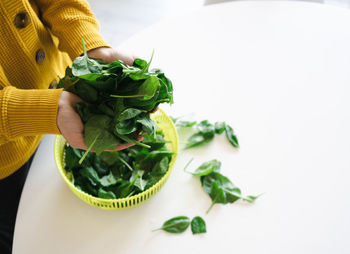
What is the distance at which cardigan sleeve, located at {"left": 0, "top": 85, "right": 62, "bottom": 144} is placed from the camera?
2.48ft

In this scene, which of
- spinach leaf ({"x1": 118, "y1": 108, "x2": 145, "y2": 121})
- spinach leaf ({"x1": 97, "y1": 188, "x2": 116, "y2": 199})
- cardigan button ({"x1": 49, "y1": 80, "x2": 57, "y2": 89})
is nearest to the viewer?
spinach leaf ({"x1": 118, "y1": 108, "x2": 145, "y2": 121})

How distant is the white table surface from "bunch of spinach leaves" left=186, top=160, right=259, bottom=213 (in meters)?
0.02

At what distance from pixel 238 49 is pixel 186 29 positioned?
0.76 ft

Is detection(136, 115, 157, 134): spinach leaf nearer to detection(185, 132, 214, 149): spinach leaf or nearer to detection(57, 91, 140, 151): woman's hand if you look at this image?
detection(57, 91, 140, 151): woman's hand

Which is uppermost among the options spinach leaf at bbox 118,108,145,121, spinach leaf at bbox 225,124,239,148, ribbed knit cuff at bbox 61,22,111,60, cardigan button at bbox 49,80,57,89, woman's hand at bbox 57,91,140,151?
ribbed knit cuff at bbox 61,22,111,60

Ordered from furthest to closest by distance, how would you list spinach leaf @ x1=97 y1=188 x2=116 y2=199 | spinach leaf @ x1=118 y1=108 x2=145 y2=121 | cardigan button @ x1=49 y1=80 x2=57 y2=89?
cardigan button @ x1=49 y1=80 x2=57 y2=89, spinach leaf @ x1=97 y1=188 x2=116 y2=199, spinach leaf @ x1=118 y1=108 x2=145 y2=121

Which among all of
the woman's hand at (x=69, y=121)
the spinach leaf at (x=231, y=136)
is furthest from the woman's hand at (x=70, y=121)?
the spinach leaf at (x=231, y=136)

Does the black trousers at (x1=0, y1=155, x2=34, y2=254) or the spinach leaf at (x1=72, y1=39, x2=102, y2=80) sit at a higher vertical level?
the spinach leaf at (x1=72, y1=39, x2=102, y2=80)

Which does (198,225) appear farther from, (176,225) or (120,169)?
(120,169)

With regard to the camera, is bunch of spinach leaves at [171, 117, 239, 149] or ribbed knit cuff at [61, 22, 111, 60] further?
bunch of spinach leaves at [171, 117, 239, 149]

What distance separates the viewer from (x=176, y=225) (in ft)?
2.73

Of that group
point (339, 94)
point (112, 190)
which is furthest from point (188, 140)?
point (339, 94)

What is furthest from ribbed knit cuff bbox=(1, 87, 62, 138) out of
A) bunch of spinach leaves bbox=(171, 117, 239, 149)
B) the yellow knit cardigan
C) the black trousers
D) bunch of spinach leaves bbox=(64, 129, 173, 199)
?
bunch of spinach leaves bbox=(171, 117, 239, 149)

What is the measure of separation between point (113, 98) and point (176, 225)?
0.37 meters
